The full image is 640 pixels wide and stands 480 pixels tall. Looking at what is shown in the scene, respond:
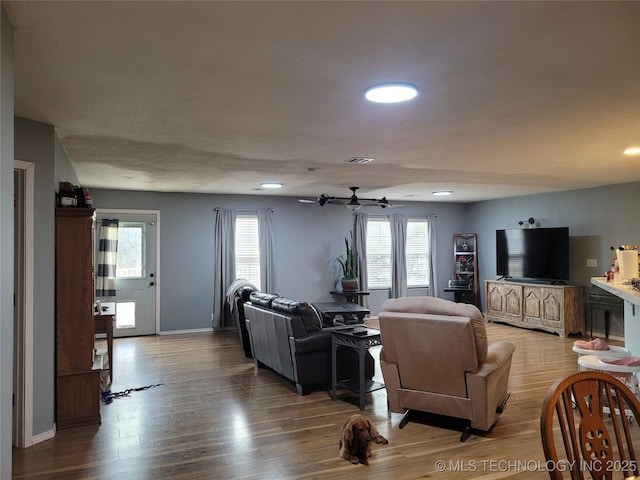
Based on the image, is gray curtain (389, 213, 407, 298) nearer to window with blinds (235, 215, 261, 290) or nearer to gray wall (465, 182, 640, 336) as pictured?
gray wall (465, 182, 640, 336)

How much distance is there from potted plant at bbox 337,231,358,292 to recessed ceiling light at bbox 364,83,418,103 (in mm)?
6174

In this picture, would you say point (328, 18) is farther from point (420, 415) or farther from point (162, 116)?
point (420, 415)

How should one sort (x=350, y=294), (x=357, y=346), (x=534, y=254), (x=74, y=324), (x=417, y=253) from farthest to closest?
1. (x=417, y=253)
2. (x=350, y=294)
3. (x=534, y=254)
4. (x=357, y=346)
5. (x=74, y=324)

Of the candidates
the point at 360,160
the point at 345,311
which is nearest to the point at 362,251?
the point at 345,311

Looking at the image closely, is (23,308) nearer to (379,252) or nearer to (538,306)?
(379,252)

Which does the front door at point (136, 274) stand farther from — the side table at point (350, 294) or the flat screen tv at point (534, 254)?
the flat screen tv at point (534, 254)

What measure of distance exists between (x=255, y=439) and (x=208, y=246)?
5254mm

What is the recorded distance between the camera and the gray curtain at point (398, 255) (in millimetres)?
9711

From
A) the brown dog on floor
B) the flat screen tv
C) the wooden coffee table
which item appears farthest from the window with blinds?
the brown dog on floor

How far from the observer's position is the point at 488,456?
128 inches

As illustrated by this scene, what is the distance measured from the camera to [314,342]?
462cm

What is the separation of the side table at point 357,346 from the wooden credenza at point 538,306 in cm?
423

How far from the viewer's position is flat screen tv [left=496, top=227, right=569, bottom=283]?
311 inches

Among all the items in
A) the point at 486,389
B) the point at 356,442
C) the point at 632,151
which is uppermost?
the point at 632,151
